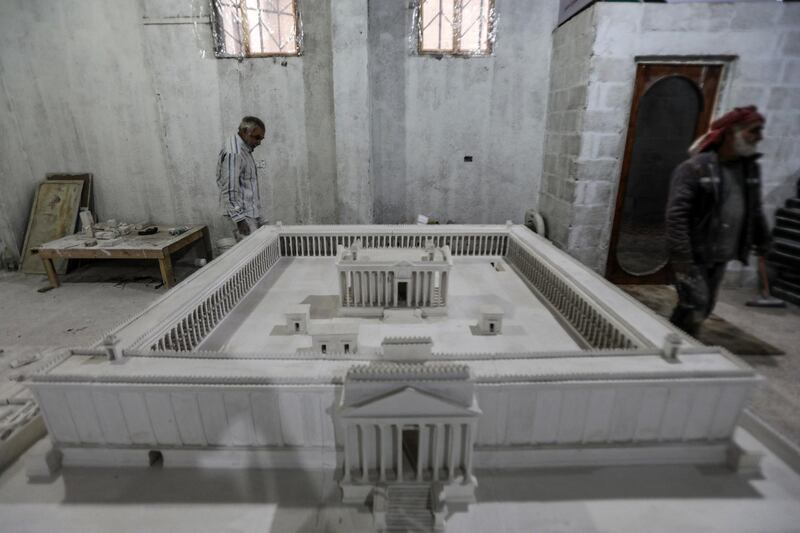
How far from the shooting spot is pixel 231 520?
69.0 inches

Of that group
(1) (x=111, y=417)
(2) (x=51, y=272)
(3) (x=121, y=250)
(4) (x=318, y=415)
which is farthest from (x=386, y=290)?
(2) (x=51, y=272)

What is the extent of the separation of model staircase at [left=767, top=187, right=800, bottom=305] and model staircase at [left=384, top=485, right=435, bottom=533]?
572cm

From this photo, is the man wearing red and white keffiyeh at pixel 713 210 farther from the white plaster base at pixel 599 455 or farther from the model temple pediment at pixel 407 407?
the model temple pediment at pixel 407 407

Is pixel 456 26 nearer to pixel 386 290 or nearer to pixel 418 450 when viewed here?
pixel 386 290

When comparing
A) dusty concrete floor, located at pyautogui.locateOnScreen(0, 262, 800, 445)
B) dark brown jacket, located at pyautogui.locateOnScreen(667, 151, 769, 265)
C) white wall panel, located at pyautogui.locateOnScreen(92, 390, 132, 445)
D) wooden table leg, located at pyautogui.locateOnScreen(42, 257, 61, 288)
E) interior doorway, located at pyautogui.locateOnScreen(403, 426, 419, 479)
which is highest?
dark brown jacket, located at pyautogui.locateOnScreen(667, 151, 769, 265)

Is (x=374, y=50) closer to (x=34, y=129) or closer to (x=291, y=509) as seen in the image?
(x=34, y=129)

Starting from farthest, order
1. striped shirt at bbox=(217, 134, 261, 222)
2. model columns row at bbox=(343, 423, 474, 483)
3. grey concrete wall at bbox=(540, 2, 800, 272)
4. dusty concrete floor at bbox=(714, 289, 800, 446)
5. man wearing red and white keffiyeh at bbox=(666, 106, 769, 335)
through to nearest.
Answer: grey concrete wall at bbox=(540, 2, 800, 272) < striped shirt at bbox=(217, 134, 261, 222) < dusty concrete floor at bbox=(714, 289, 800, 446) < man wearing red and white keffiyeh at bbox=(666, 106, 769, 335) < model columns row at bbox=(343, 423, 474, 483)

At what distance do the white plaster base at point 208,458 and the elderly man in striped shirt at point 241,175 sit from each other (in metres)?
3.09

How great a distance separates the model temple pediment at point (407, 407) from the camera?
5.34 ft

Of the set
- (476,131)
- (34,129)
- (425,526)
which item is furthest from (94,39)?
(425,526)

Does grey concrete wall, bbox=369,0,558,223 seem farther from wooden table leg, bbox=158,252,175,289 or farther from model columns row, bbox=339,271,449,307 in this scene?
model columns row, bbox=339,271,449,307

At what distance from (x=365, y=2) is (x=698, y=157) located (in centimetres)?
452

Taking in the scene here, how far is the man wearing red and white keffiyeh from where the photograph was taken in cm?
290

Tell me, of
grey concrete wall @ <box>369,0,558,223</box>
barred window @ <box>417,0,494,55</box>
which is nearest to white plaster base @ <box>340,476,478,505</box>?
grey concrete wall @ <box>369,0,558,223</box>
